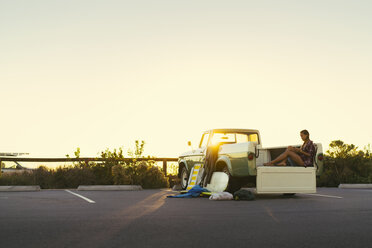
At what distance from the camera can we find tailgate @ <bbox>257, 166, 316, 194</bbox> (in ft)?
38.8

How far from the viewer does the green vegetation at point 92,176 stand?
17.9 m

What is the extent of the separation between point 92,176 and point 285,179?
902 centimetres

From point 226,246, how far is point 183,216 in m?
2.72

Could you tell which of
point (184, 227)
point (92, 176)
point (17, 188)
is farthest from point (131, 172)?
point (184, 227)

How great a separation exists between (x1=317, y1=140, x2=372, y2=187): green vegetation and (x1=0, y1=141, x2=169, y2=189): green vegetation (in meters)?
7.20

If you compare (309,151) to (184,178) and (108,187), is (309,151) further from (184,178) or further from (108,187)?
(108,187)

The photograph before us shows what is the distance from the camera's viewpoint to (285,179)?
475 inches

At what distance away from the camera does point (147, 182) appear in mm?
18234

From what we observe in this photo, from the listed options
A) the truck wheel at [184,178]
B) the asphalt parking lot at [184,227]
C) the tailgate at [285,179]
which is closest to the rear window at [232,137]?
the truck wheel at [184,178]

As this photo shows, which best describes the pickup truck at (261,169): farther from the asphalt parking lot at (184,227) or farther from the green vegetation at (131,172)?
the green vegetation at (131,172)

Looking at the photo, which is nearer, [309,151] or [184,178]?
[309,151]

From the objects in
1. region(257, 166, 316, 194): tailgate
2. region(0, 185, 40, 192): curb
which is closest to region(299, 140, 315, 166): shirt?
region(257, 166, 316, 194): tailgate

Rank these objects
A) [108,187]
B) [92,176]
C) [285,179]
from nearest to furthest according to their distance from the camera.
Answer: [285,179]
[108,187]
[92,176]

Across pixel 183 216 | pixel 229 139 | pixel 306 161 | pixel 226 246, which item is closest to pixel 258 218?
pixel 183 216
